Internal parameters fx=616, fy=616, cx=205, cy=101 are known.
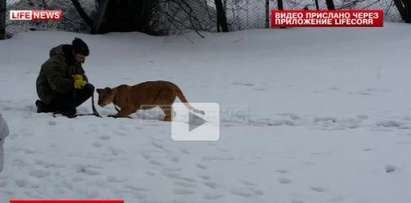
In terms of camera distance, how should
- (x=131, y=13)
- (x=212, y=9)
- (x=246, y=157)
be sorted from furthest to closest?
(x=212, y=9) → (x=131, y=13) → (x=246, y=157)

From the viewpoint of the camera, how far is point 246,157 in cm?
637

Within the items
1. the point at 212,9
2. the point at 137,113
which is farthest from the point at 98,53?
the point at 137,113

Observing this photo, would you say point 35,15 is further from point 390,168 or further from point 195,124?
point 390,168

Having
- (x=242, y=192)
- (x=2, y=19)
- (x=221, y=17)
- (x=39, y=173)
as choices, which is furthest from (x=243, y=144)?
(x=221, y=17)

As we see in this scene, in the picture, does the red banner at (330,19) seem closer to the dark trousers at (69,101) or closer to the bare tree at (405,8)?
the bare tree at (405,8)

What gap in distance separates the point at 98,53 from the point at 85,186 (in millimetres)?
12219

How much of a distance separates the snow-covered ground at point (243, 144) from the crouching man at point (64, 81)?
12.4 inches

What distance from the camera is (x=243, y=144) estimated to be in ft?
22.5

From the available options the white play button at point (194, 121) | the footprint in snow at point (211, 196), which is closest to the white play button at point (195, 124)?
the white play button at point (194, 121)

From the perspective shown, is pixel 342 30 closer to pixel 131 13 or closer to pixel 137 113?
pixel 131 13

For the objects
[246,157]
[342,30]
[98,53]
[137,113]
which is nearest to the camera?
[246,157]

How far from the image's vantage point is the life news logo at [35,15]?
2122 centimetres

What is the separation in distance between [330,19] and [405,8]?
254cm

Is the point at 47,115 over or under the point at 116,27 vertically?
over
